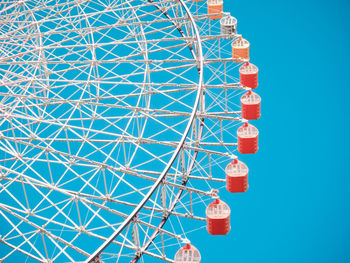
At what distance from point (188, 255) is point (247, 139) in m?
7.44

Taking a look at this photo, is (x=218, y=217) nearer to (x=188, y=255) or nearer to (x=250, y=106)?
(x=188, y=255)

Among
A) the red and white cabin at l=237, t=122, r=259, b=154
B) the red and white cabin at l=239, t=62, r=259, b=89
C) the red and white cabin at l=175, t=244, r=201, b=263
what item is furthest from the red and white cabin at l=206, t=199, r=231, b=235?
the red and white cabin at l=239, t=62, r=259, b=89

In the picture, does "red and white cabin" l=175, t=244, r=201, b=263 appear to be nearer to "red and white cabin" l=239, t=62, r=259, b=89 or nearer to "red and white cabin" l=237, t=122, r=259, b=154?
"red and white cabin" l=237, t=122, r=259, b=154

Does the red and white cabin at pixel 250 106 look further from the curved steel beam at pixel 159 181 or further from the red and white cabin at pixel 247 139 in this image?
the curved steel beam at pixel 159 181

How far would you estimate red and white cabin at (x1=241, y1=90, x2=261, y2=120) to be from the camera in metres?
36.1

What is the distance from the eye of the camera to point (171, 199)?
34625 millimetres

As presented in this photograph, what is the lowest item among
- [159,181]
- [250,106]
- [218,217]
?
[159,181]

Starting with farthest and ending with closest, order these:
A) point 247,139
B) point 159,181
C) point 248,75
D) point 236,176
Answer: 1. point 248,75
2. point 247,139
3. point 236,176
4. point 159,181

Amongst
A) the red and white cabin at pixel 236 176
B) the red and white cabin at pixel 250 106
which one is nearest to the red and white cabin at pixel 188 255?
the red and white cabin at pixel 236 176

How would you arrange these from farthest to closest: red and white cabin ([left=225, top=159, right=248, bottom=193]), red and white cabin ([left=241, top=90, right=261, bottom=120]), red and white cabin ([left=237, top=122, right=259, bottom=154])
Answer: red and white cabin ([left=241, top=90, right=261, bottom=120]), red and white cabin ([left=237, top=122, right=259, bottom=154]), red and white cabin ([left=225, top=159, right=248, bottom=193])

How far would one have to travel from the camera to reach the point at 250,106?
3603 cm

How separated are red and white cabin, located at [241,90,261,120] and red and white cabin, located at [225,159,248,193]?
341 cm

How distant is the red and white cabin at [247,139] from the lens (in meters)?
34.6

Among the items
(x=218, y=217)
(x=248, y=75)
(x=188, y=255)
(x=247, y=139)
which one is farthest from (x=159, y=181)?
(x=248, y=75)
